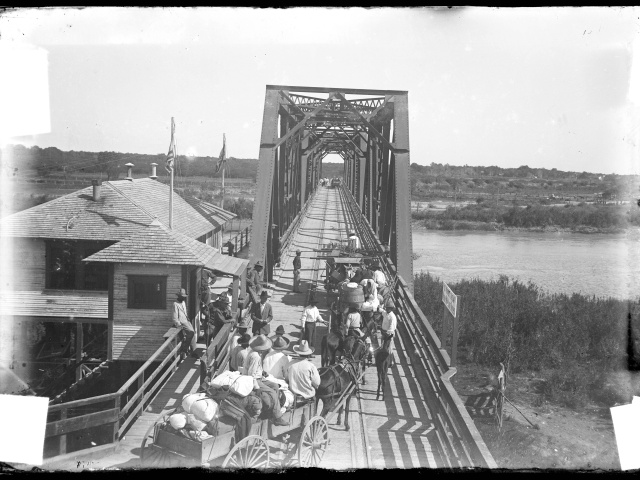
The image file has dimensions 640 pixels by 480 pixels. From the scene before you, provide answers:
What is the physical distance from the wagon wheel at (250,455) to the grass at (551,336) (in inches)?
637

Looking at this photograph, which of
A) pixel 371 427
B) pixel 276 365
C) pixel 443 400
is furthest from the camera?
pixel 371 427

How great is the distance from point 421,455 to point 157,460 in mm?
3459

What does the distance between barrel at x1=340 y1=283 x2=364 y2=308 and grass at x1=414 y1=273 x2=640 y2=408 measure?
11722 mm

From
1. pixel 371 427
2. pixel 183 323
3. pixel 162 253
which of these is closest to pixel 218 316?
pixel 183 323

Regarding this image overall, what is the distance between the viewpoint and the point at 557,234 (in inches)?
2517

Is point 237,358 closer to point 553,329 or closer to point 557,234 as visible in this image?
point 553,329

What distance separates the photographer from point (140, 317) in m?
13.5

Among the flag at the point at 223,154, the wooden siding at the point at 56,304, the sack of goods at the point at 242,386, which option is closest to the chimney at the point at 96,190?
the wooden siding at the point at 56,304

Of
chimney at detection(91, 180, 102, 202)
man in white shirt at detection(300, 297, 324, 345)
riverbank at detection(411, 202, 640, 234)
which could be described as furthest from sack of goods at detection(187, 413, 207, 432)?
riverbank at detection(411, 202, 640, 234)

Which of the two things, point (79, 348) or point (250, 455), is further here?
point (79, 348)

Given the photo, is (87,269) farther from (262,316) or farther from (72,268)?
(262,316)

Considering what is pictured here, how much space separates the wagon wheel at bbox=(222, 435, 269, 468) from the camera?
6.88m

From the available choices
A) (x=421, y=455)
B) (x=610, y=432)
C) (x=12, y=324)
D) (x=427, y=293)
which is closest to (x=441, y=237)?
(x=427, y=293)

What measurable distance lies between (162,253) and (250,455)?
724cm
